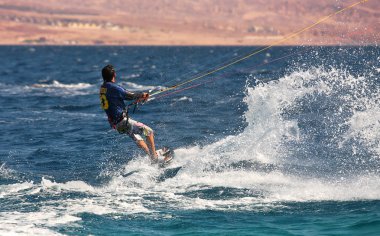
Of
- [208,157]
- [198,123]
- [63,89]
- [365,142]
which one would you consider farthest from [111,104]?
[63,89]

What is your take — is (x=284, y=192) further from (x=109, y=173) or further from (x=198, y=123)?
(x=198, y=123)

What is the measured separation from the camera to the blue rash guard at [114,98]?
13070 millimetres

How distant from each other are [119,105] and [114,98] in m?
0.20

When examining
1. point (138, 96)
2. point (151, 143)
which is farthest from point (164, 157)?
point (138, 96)

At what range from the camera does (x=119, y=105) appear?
43.7ft

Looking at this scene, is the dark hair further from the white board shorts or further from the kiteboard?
the kiteboard

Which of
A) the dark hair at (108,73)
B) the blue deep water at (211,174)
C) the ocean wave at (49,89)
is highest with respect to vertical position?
the ocean wave at (49,89)

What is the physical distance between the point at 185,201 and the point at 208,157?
319 cm

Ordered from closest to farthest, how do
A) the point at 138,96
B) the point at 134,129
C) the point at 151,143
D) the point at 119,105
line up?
the point at 138,96 < the point at 119,105 < the point at 134,129 < the point at 151,143

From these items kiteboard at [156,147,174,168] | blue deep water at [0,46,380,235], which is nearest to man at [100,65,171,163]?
kiteboard at [156,147,174,168]

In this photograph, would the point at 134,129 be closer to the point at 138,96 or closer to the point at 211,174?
the point at 138,96

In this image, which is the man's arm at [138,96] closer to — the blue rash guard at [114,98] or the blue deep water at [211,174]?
the blue rash guard at [114,98]

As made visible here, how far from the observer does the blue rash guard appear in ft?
42.9

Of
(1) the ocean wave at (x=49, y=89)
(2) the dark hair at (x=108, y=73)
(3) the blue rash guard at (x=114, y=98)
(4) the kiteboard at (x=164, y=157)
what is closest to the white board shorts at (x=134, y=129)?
(3) the blue rash guard at (x=114, y=98)
